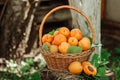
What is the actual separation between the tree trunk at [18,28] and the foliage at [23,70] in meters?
0.15

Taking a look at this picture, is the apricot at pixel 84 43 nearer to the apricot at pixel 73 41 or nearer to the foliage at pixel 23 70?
the apricot at pixel 73 41

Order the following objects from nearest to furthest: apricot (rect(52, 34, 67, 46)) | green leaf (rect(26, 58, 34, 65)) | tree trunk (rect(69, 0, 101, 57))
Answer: apricot (rect(52, 34, 67, 46)), tree trunk (rect(69, 0, 101, 57)), green leaf (rect(26, 58, 34, 65))

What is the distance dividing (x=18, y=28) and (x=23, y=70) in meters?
Answer: 0.64

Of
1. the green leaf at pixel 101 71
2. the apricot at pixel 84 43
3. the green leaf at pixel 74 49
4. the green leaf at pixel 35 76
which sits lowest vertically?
the green leaf at pixel 35 76

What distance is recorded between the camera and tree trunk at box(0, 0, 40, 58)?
521 centimetres

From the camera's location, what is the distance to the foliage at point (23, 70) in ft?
17.3

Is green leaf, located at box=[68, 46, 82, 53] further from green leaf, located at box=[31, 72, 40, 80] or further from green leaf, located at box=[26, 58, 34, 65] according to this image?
green leaf, located at box=[26, 58, 34, 65]

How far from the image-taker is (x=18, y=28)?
5.34 m


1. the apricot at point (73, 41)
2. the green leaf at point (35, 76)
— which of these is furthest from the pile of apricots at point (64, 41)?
the green leaf at point (35, 76)

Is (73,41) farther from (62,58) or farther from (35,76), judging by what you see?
(35,76)

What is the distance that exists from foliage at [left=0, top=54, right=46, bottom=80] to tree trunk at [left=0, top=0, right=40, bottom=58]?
0.49ft

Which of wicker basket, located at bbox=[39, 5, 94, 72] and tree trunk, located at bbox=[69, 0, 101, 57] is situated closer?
wicker basket, located at bbox=[39, 5, 94, 72]

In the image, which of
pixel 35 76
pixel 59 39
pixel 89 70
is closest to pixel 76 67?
pixel 89 70

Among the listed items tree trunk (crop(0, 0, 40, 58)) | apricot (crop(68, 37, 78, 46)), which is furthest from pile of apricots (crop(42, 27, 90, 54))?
tree trunk (crop(0, 0, 40, 58))
